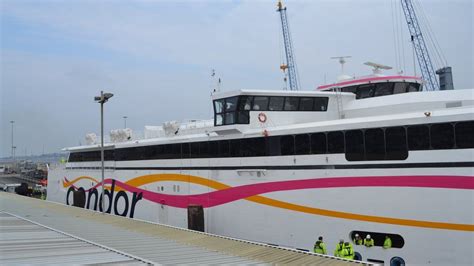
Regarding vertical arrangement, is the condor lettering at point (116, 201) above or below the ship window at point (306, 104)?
below

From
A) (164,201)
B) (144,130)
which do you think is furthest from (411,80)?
(144,130)

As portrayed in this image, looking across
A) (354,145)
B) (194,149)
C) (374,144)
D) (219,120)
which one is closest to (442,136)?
(374,144)

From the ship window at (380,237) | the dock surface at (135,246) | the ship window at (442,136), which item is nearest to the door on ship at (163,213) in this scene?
the dock surface at (135,246)

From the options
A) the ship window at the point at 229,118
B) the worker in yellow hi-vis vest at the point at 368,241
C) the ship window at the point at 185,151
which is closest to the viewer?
the worker in yellow hi-vis vest at the point at 368,241

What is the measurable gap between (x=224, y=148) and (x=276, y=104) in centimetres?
246

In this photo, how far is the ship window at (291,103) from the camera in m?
15.5

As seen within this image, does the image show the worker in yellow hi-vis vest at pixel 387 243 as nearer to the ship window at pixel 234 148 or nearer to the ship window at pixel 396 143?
the ship window at pixel 396 143

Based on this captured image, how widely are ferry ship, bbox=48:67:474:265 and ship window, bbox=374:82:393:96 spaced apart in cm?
5

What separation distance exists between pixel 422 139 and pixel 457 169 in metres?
1.04

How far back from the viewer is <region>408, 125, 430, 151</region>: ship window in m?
10.3

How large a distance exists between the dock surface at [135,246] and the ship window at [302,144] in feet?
12.0

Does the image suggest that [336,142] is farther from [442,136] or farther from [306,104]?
[306,104]

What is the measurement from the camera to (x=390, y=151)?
10.9 metres

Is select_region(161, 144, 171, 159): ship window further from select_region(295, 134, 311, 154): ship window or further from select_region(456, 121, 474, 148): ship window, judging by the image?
select_region(456, 121, 474, 148): ship window
